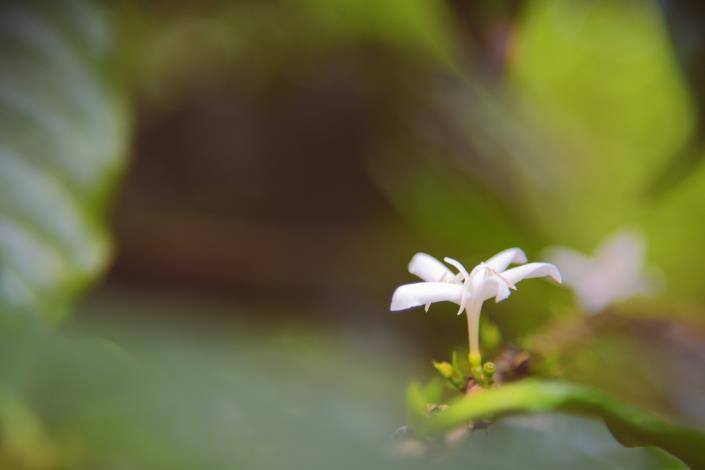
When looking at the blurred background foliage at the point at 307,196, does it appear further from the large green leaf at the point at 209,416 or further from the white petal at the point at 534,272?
the white petal at the point at 534,272

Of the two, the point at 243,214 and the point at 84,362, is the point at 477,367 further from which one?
the point at 243,214

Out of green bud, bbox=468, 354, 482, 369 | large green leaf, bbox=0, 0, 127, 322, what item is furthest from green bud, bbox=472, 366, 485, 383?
large green leaf, bbox=0, 0, 127, 322

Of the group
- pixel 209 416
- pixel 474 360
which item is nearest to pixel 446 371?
pixel 474 360

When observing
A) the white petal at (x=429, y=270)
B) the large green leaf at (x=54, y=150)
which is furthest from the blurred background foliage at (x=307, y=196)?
the white petal at (x=429, y=270)

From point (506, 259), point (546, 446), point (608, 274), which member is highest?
point (608, 274)

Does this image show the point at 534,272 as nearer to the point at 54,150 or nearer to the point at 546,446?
the point at 546,446

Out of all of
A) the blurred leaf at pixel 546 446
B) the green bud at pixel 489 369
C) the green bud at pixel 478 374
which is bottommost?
the blurred leaf at pixel 546 446
